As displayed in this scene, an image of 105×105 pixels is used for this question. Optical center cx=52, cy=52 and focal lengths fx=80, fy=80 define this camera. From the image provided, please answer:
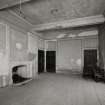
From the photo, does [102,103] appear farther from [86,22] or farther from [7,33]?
[7,33]

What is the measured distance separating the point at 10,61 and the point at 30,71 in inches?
69.1

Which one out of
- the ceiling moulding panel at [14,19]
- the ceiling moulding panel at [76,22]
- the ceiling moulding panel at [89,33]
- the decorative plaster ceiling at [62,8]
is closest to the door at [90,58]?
the ceiling moulding panel at [89,33]

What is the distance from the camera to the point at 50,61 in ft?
24.3

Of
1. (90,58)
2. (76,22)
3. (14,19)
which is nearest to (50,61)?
(90,58)

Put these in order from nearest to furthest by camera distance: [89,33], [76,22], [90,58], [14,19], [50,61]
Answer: [14,19], [76,22], [89,33], [90,58], [50,61]

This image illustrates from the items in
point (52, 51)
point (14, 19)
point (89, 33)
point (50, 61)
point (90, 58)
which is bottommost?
point (50, 61)

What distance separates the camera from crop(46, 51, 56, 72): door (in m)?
7.31

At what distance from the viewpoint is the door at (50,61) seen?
24.0 ft

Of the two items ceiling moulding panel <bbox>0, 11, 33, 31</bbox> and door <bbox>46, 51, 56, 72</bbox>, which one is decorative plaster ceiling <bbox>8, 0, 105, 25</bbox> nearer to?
ceiling moulding panel <bbox>0, 11, 33, 31</bbox>

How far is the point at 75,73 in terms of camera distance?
6594 mm

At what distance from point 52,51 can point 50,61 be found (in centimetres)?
95

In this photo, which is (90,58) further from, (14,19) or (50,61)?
Answer: (14,19)

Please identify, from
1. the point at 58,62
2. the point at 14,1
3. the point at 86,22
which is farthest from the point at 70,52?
the point at 14,1

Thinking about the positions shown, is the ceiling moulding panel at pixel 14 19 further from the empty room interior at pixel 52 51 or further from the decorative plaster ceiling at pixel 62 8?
the decorative plaster ceiling at pixel 62 8
